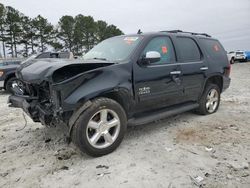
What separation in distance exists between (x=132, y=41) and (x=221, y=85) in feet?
9.30

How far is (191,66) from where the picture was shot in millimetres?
5160

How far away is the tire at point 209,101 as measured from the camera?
5744 millimetres

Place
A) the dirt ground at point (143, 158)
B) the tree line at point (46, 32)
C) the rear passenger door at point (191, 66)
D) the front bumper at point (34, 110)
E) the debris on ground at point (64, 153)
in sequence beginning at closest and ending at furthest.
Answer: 1. the dirt ground at point (143, 158)
2. the front bumper at point (34, 110)
3. the debris on ground at point (64, 153)
4. the rear passenger door at point (191, 66)
5. the tree line at point (46, 32)

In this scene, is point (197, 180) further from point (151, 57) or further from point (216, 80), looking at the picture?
point (216, 80)

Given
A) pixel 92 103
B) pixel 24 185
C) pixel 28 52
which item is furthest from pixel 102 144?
pixel 28 52

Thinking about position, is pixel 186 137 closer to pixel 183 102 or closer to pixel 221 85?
pixel 183 102

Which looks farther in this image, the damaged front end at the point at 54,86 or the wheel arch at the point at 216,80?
the wheel arch at the point at 216,80

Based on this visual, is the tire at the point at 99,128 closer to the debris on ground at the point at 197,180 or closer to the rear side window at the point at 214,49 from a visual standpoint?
the debris on ground at the point at 197,180

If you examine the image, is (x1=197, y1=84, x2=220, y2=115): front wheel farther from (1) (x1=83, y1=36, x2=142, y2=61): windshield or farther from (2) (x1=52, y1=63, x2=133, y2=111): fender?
(2) (x1=52, y1=63, x2=133, y2=111): fender

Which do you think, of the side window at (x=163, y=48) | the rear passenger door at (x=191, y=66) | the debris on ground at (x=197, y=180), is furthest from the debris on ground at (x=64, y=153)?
the rear passenger door at (x=191, y=66)

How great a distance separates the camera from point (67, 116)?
3543 millimetres

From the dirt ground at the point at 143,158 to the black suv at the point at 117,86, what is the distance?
1.15 ft

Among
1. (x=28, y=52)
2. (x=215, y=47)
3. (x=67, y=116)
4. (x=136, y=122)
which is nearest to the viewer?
(x=67, y=116)

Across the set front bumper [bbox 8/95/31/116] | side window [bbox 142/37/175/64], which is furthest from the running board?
front bumper [bbox 8/95/31/116]
